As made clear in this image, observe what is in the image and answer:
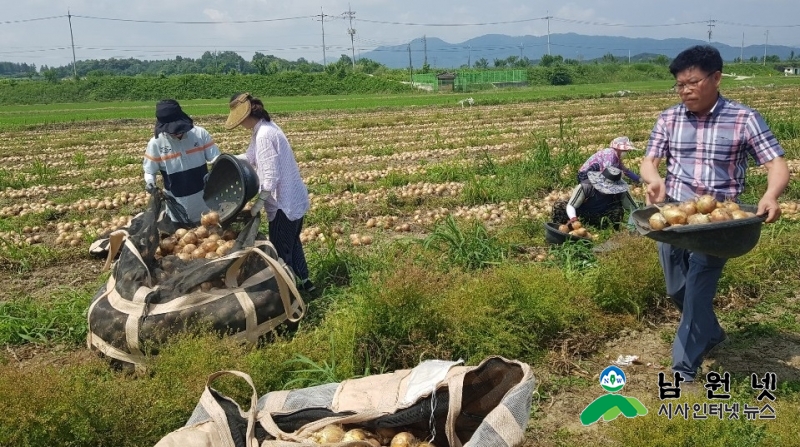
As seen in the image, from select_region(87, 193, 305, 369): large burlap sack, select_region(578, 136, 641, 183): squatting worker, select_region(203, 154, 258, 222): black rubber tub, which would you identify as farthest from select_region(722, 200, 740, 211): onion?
select_region(203, 154, 258, 222): black rubber tub

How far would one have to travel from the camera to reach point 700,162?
10.7ft

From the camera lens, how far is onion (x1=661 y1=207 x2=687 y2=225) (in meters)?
3.02

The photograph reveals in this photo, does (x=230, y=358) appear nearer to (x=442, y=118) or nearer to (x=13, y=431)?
(x=13, y=431)

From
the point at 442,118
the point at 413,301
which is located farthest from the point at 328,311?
the point at 442,118

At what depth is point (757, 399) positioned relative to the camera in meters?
3.10

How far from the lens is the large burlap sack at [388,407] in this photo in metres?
2.52

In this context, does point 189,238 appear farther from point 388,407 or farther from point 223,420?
point 388,407

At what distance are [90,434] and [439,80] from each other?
44810 mm

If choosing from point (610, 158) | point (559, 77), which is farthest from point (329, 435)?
point (559, 77)

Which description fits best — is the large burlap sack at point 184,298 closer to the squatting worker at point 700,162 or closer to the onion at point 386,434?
the onion at point 386,434

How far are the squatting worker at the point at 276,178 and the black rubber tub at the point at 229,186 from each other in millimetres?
107

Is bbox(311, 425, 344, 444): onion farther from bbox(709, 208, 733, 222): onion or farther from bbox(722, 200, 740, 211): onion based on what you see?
bbox(722, 200, 740, 211): onion

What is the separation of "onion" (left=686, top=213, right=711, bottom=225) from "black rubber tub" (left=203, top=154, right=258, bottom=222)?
9.65 feet

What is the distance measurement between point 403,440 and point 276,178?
2591 millimetres
